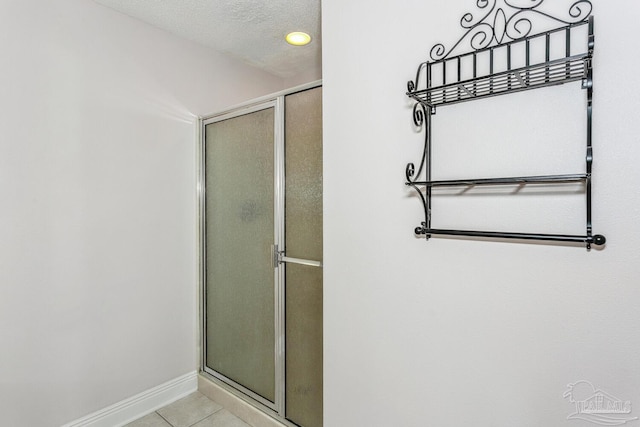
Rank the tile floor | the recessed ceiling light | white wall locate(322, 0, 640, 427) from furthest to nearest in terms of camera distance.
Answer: the recessed ceiling light < the tile floor < white wall locate(322, 0, 640, 427)

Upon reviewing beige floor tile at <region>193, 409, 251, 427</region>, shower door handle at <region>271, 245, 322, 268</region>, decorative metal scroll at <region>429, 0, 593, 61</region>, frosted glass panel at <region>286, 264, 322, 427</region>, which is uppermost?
decorative metal scroll at <region>429, 0, 593, 61</region>

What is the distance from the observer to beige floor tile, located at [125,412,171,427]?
2.01 meters

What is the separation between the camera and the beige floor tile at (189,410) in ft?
6.72

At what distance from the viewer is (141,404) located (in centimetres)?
209

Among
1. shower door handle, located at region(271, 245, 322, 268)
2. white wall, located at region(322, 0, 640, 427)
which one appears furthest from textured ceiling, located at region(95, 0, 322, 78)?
shower door handle, located at region(271, 245, 322, 268)

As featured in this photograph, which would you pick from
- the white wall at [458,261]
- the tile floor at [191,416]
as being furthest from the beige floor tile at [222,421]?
the white wall at [458,261]

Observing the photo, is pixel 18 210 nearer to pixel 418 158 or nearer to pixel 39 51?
pixel 39 51

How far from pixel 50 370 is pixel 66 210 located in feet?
2.75

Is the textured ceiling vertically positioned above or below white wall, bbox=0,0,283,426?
above

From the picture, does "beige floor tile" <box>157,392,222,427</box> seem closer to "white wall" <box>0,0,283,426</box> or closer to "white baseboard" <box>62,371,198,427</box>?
"white baseboard" <box>62,371,198,427</box>

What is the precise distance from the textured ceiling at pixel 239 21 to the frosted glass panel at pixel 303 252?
58 centimetres

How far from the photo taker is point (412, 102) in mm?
1169

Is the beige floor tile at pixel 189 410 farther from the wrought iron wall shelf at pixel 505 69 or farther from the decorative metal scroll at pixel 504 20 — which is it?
the decorative metal scroll at pixel 504 20

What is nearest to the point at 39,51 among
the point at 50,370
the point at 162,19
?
the point at 162,19
